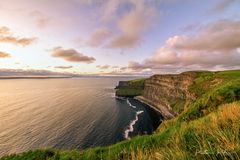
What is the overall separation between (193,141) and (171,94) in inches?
4263

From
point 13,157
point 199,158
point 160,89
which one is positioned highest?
point 199,158

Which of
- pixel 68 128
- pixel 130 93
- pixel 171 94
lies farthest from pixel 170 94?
pixel 68 128

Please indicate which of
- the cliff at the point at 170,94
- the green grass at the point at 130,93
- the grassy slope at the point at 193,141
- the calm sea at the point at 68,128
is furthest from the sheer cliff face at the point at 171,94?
the grassy slope at the point at 193,141

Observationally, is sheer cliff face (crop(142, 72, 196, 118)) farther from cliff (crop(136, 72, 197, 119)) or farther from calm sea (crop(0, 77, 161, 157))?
calm sea (crop(0, 77, 161, 157))

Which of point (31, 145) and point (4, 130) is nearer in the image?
point (31, 145)

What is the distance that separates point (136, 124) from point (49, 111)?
47838 mm

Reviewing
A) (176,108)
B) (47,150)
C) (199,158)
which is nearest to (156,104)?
(176,108)

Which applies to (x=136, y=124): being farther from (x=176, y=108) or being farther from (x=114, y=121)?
(x=176, y=108)

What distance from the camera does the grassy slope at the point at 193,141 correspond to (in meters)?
4.50

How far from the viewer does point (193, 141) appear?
23.0ft

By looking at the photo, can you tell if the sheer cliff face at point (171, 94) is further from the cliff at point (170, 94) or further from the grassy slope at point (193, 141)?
the grassy slope at point (193, 141)

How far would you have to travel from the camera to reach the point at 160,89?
130m

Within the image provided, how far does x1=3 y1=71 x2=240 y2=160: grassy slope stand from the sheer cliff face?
57646 millimetres

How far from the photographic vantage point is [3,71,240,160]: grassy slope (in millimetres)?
4500
